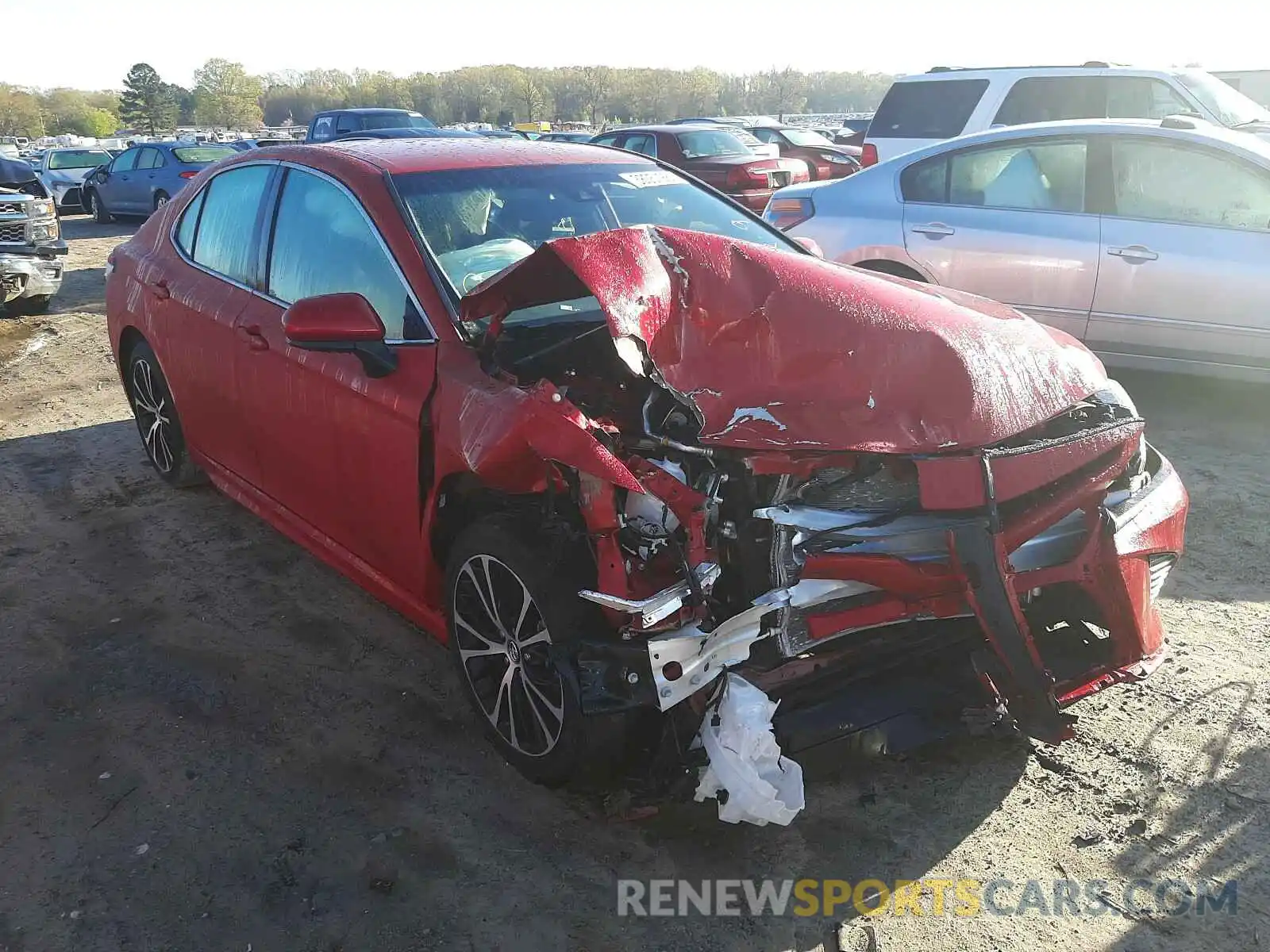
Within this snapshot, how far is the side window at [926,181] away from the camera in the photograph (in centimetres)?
632

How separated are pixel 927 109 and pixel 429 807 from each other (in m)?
9.47

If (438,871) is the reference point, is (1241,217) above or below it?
above

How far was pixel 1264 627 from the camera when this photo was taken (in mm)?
3572

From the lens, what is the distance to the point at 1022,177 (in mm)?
6066

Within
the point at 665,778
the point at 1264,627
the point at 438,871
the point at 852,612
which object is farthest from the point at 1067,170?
the point at 438,871

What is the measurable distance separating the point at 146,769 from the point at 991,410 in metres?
2.69

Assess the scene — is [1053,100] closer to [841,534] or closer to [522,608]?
[841,534]

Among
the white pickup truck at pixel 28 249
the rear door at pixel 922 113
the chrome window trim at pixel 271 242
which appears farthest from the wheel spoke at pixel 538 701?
the white pickup truck at pixel 28 249

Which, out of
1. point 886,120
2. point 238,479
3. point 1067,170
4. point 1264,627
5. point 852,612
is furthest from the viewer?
point 886,120

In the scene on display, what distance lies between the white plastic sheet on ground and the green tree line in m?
86.5

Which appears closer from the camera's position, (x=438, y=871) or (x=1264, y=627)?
(x=438, y=871)

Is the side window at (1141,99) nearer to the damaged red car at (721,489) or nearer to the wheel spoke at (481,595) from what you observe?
the damaged red car at (721,489)

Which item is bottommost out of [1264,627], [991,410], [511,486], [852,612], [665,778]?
[1264,627]

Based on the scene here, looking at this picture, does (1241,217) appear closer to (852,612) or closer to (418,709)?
(852,612)
